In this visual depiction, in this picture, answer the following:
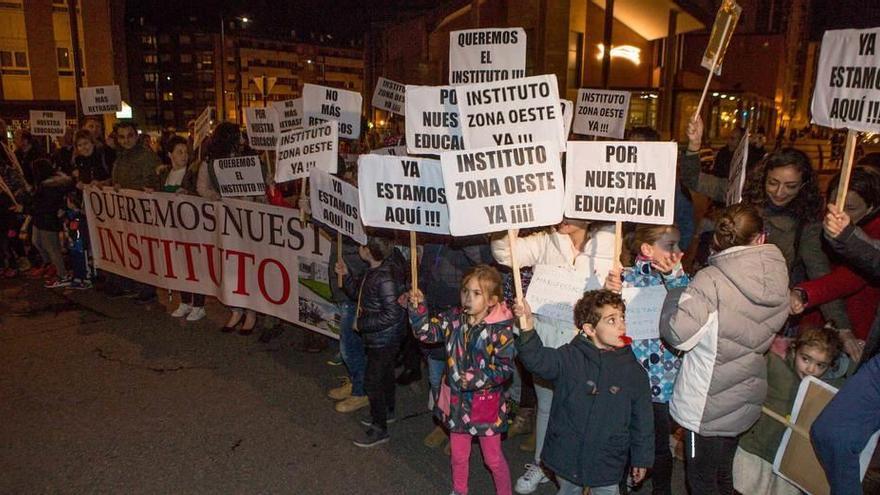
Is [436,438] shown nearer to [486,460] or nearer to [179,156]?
[486,460]

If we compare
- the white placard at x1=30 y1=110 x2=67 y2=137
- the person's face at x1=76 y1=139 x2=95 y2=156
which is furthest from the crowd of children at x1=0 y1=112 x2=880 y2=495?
the white placard at x1=30 y1=110 x2=67 y2=137

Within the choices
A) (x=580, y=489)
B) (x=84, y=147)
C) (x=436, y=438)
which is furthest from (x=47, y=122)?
(x=580, y=489)

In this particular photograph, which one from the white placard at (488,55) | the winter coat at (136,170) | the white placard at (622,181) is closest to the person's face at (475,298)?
the white placard at (622,181)

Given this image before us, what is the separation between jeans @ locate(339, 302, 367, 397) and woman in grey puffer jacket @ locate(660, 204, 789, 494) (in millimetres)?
2812

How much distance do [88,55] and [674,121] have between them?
2493cm

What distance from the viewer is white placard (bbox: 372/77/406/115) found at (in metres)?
8.82

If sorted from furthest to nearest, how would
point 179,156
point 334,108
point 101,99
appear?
point 101,99, point 179,156, point 334,108

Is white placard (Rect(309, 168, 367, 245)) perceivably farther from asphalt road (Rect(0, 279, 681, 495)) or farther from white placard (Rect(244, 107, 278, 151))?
white placard (Rect(244, 107, 278, 151))

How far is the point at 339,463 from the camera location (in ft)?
14.9

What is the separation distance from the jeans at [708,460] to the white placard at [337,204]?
2571 millimetres

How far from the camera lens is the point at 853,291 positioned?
3932 mm

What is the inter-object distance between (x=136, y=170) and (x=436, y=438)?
5876mm

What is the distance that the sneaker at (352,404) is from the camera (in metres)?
5.35

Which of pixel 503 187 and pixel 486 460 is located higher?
pixel 503 187
